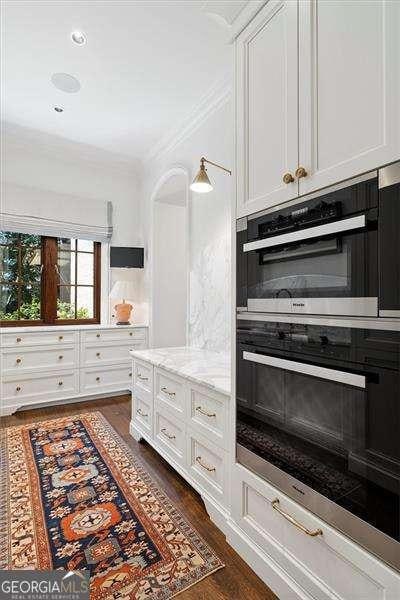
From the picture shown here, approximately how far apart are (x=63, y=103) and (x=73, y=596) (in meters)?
3.68

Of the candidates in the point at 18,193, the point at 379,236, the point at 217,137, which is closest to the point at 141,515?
the point at 379,236

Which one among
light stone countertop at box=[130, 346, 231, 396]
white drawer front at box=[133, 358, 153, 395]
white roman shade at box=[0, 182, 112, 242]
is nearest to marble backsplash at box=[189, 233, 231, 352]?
light stone countertop at box=[130, 346, 231, 396]

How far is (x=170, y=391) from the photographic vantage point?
2.10 metres

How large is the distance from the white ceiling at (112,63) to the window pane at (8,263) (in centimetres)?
141

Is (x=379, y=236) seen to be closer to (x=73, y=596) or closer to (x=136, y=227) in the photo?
(x=73, y=596)

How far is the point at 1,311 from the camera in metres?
3.71

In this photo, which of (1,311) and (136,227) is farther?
(136,227)

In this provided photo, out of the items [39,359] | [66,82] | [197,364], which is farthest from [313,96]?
[39,359]

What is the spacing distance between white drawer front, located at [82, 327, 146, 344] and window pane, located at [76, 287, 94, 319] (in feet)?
1.95

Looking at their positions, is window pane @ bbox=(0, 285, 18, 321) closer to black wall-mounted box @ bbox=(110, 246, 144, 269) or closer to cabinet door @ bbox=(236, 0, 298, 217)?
black wall-mounted box @ bbox=(110, 246, 144, 269)

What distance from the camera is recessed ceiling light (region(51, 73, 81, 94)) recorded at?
267cm

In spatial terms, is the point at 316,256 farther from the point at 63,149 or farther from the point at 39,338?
the point at 63,149

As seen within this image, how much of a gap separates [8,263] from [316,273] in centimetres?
379

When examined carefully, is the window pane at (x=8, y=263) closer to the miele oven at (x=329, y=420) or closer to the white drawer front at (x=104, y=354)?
the white drawer front at (x=104, y=354)
